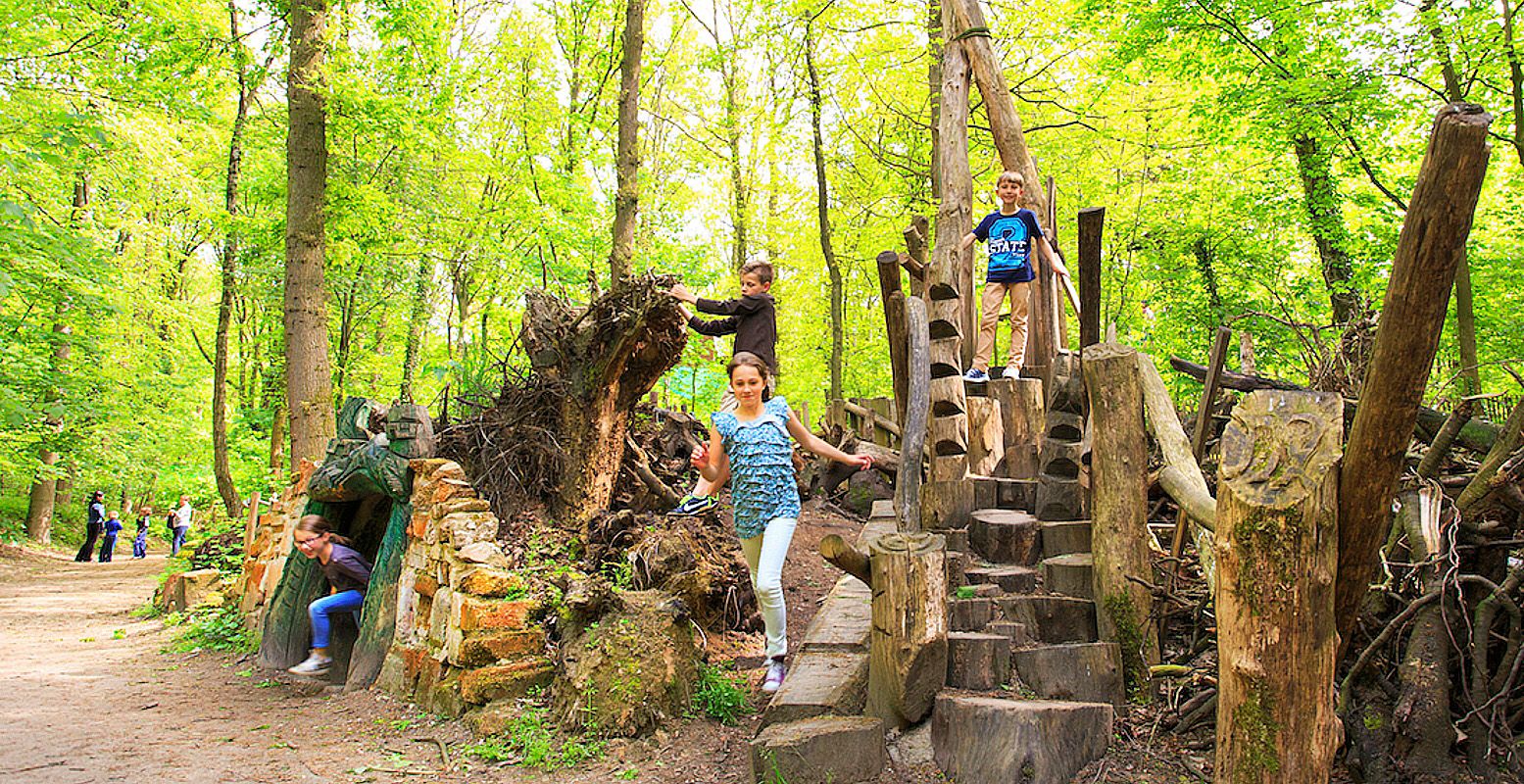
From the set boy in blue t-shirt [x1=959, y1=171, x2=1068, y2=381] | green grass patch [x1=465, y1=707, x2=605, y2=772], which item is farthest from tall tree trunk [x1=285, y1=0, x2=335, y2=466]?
boy in blue t-shirt [x1=959, y1=171, x2=1068, y2=381]

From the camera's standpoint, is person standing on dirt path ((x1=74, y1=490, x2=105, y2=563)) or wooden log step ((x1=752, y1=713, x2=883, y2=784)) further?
person standing on dirt path ((x1=74, y1=490, x2=105, y2=563))

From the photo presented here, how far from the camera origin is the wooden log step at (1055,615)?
13.2 feet

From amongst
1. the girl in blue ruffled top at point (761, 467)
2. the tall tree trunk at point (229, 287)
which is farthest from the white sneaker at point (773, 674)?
the tall tree trunk at point (229, 287)

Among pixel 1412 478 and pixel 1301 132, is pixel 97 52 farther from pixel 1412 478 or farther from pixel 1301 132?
pixel 1301 132

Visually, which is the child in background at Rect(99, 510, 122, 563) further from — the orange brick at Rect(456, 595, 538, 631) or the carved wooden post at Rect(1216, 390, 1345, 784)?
the carved wooden post at Rect(1216, 390, 1345, 784)

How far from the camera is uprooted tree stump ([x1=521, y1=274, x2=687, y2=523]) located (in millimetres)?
6348

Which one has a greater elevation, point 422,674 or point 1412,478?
point 1412,478

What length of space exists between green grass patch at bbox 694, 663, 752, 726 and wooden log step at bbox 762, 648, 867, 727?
694 millimetres

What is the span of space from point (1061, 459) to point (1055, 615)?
117 cm

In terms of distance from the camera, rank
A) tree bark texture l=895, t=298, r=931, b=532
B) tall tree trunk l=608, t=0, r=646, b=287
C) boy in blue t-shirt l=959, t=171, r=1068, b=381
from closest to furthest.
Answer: tree bark texture l=895, t=298, r=931, b=532, boy in blue t-shirt l=959, t=171, r=1068, b=381, tall tree trunk l=608, t=0, r=646, b=287

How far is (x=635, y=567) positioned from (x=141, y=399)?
1910 centimetres

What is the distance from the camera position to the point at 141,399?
20.0m

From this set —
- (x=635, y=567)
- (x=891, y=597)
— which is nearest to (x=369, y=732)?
(x=635, y=567)

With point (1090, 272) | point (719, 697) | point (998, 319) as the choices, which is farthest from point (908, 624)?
point (998, 319)
